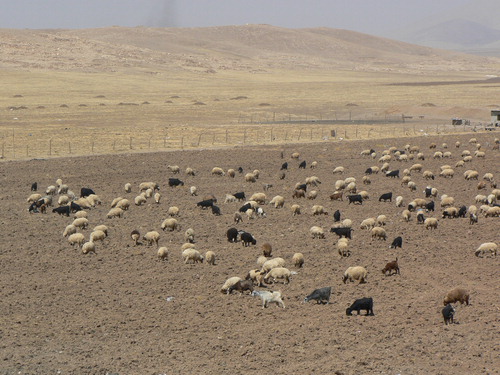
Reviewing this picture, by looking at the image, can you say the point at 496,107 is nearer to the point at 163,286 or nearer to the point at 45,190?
the point at 45,190

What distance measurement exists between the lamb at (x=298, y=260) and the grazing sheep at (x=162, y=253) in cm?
300

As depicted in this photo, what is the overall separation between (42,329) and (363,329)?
219 inches

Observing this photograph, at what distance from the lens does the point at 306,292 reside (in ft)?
46.2

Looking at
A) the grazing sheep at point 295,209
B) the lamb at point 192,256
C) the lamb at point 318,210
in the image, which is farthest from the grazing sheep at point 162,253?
the lamb at point 318,210

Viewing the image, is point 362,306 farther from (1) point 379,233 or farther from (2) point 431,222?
(2) point 431,222

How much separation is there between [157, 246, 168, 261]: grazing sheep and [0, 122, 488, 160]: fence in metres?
18.7

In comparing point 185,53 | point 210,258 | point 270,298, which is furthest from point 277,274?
point 185,53

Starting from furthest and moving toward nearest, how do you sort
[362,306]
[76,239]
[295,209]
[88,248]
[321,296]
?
[295,209] < [76,239] < [88,248] < [321,296] < [362,306]

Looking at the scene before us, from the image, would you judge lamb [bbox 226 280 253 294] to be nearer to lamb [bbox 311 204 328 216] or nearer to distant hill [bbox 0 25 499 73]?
lamb [bbox 311 204 328 216]

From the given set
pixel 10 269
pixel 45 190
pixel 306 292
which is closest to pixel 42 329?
pixel 10 269

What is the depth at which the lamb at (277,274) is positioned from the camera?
14.7 meters

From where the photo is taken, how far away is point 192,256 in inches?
635

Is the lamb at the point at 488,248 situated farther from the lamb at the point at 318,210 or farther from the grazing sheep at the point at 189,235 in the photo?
the grazing sheep at the point at 189,235

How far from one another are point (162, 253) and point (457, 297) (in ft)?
22.1
